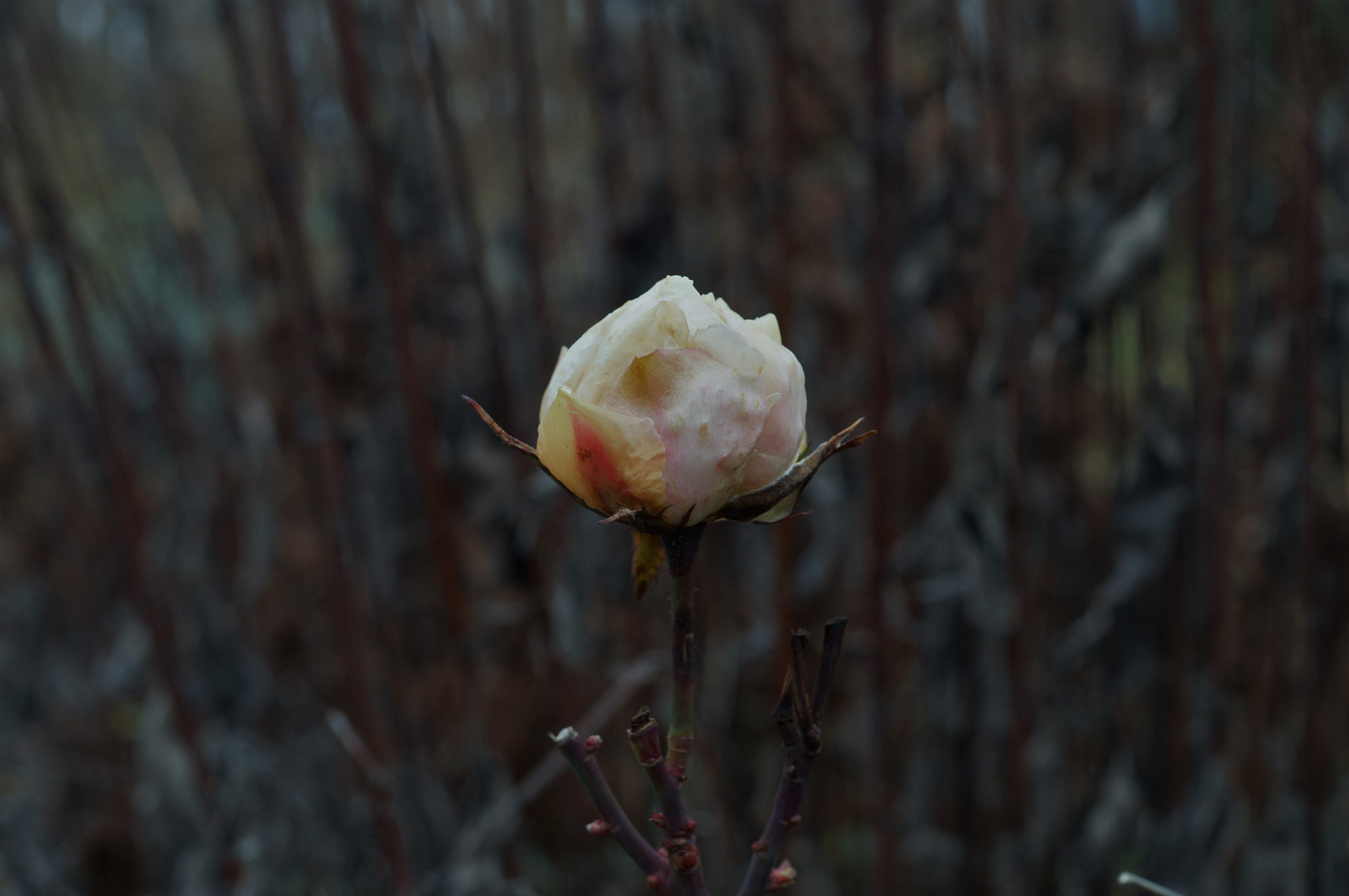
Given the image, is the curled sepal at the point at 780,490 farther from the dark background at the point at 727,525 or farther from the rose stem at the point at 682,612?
the dark background at the point at 727,525

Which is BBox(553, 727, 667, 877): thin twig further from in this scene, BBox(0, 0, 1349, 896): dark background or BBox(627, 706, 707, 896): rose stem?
BBox(0, 0, 1349, 896): dark background

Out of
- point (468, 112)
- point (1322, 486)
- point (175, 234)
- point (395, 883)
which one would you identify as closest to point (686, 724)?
point (395, 883)

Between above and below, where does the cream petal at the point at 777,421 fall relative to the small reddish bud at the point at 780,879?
above

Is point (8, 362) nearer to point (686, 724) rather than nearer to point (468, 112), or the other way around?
point (468, 112)

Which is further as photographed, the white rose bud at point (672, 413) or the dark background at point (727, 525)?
the dark background at point (727, 525)

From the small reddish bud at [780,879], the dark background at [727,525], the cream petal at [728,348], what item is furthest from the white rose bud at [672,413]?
the dark background at [727,525]

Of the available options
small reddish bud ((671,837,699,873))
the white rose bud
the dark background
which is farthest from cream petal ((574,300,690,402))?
the dark background
